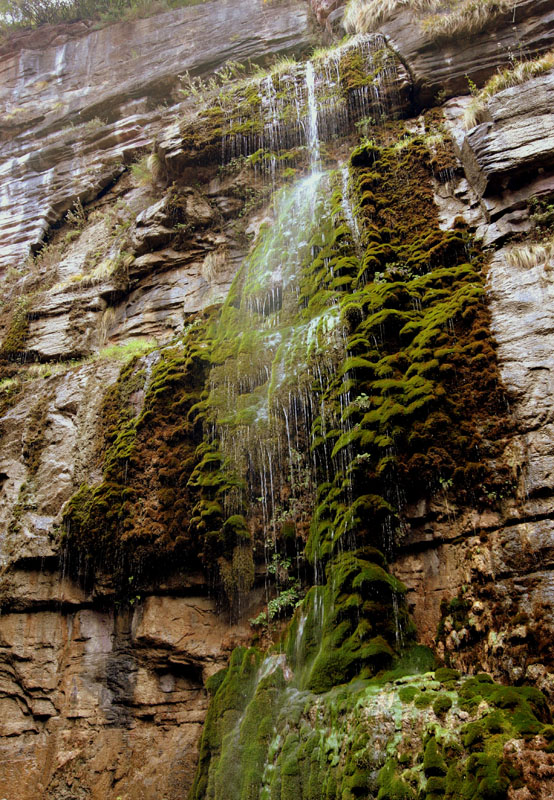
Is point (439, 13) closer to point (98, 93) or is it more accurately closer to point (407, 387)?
point (407, 387)

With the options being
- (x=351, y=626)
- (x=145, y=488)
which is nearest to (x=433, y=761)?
(x=351, y=626)

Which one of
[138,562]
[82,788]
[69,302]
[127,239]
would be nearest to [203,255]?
[127,239]

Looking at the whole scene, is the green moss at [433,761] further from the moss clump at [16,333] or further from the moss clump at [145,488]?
the moss clump at [16,333]

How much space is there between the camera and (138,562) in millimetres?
7957

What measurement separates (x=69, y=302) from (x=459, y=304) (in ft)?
31.0

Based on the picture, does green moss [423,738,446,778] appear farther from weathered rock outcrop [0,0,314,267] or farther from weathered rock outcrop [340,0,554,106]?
weathered rock outcrop [0,0,314,267]

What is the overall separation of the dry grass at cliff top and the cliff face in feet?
0.67

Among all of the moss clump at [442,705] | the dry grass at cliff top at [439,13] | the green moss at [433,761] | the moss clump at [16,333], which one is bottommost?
the green moss at [433,761]

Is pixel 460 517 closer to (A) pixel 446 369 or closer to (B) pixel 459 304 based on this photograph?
(A) pixel 446 369

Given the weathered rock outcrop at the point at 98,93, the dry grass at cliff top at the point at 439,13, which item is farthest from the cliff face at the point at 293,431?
the weathered rock outcrop at the point at 98,93

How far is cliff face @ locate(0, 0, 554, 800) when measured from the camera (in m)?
5.11

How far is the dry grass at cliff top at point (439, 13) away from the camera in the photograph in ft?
35.4

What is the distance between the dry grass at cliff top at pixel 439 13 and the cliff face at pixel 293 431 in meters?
0.20

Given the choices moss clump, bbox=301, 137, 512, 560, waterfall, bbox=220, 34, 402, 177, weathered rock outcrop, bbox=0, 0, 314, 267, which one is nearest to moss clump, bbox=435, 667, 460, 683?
moss clump, bbox=301, 137, 512, 560
